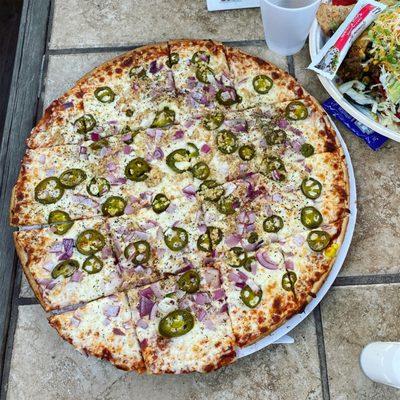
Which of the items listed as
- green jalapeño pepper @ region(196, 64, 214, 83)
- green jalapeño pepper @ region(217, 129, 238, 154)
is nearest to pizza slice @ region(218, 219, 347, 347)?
green jalapeño pepper @ region(217, 129, 238, 154)

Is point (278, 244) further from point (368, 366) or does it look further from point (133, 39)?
point (133, 39)

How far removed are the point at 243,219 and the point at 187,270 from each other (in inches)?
12.6

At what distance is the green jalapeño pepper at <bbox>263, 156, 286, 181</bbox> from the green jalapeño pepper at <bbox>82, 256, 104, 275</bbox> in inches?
32.1

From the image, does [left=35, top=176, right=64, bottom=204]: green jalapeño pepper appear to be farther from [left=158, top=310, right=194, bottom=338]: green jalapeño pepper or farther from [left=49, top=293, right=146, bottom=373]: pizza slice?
[left=158, top=310, right=194, bottom=338]: green jalapeño pepper

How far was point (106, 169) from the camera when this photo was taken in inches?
101

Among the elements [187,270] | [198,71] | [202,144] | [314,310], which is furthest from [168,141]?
[314,310]

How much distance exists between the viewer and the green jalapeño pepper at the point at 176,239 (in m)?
2.43

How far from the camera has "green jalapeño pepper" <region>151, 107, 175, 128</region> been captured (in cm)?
262

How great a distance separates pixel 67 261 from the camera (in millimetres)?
2410

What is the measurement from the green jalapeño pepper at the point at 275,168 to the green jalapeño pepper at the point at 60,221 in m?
0.88

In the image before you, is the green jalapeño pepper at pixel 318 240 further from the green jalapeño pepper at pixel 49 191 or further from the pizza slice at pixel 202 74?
the green jalapeño pepper at pixel 49 191

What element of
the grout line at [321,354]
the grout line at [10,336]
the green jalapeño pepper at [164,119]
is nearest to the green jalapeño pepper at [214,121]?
the green jalapeño pepper at [164,119]

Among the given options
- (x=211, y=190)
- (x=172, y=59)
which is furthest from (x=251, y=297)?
(x=172, y=59)

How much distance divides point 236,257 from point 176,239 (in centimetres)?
26
